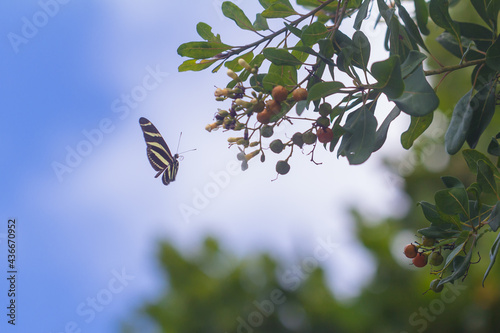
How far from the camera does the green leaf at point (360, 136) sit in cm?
179

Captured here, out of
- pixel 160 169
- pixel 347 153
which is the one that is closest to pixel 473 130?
pixel 347 153

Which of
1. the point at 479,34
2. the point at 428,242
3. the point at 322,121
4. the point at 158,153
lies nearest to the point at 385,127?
the point at 322,121

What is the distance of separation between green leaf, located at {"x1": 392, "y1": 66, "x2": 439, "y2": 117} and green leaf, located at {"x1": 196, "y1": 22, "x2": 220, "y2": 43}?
101cm

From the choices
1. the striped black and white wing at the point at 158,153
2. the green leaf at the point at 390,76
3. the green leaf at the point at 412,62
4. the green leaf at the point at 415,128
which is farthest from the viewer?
the striped black and white wing at the point at 158,153

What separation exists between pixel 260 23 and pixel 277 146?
2.41ft

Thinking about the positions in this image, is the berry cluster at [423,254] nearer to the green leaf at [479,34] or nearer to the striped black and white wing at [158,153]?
the green leaf at [479,34]

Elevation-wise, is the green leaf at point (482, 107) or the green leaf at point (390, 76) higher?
the green leaf at point (390, 76)

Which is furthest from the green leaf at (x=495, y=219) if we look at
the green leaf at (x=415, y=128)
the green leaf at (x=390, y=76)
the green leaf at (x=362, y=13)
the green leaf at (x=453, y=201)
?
the green leaf at (x=362, y=13)

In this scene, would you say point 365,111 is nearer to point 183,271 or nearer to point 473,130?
point 473,130

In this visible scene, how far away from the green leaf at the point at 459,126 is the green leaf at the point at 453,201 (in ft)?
0.59

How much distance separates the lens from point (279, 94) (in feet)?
6.06

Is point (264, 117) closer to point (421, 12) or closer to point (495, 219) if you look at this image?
point (421, 12)

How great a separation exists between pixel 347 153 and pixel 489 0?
1.16 m

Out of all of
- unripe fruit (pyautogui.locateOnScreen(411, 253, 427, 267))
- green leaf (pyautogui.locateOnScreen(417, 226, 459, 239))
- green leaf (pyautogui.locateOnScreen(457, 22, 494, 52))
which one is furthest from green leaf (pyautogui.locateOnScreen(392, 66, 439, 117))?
green leaf (pyautogui.locateOnScreen(457, 22, 494, 52))
